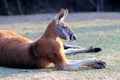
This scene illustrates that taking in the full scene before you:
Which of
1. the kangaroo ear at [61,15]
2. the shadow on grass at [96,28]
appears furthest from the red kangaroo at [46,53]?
the shadow on grass at [96,28]

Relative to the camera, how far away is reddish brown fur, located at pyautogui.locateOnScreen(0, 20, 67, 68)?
5.57 metres

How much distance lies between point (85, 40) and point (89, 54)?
1.77 meters

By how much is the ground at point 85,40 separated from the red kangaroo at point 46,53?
93 mm

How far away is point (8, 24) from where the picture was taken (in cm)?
1245

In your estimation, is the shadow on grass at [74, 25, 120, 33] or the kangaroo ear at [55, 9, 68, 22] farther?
the shadow on grass at [74, 25, 120, 33]

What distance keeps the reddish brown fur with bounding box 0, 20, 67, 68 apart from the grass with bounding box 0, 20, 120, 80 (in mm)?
100

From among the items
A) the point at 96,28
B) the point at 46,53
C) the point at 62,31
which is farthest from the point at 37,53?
the point at 96,28

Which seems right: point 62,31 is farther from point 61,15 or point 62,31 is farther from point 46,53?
point 46,53

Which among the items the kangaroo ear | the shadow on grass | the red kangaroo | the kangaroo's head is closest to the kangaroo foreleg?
the red kangaroo

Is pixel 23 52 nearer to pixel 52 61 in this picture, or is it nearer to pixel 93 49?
pixel 52 61

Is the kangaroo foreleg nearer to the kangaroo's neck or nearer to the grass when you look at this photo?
the grass

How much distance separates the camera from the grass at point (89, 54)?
5.22 meters

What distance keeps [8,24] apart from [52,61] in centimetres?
701

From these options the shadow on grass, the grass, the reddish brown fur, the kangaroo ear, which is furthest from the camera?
the shadow on grass
